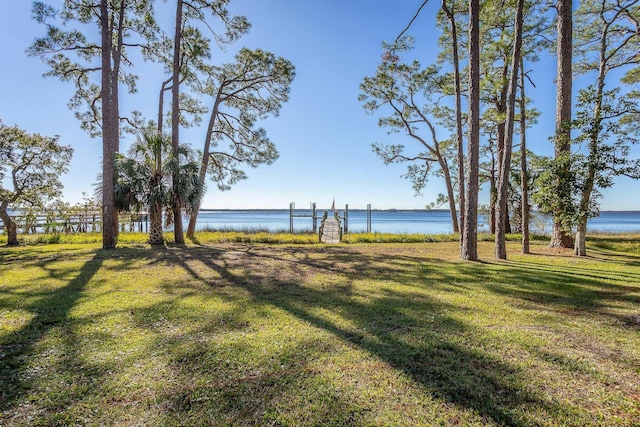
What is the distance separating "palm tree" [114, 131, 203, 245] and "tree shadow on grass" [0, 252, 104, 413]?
4838mm

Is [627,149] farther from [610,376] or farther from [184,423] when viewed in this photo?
[184,423]

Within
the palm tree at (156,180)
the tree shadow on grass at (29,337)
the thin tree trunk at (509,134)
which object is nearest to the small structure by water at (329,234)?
the palm tree at (156,180)

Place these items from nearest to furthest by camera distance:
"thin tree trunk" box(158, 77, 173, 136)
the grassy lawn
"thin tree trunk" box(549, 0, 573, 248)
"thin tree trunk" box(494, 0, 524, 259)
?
the grassy lawn, "thin tree trunk" box(494, 0, 524, 259), "thin tree trunk" box(549, 0, 573, 248), "thin tree trunk" box(158, 77, 173, 136)

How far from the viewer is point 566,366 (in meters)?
2.04

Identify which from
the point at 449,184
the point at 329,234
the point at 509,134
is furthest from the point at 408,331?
the point at 449,184

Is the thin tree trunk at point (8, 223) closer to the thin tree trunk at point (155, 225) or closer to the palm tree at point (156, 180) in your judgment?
the palm tree at point (156, 180)

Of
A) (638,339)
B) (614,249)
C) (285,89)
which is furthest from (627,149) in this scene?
(285,89)

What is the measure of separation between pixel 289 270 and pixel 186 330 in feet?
9.42

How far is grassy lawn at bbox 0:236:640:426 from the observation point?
5.24ft

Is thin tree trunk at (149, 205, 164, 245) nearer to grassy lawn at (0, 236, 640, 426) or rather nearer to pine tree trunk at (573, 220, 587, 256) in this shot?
grassy lawn at (0, 236, 640, 426)

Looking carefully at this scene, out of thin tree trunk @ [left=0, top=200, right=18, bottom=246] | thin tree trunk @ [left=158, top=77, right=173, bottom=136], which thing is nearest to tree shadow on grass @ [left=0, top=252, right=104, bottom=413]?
thin tree trunk @ [left=0, top=200, right=18, bottom=246]

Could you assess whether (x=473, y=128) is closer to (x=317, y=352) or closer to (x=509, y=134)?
(x=509, y=134)

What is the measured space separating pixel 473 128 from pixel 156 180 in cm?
876

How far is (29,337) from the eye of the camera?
2.44m
